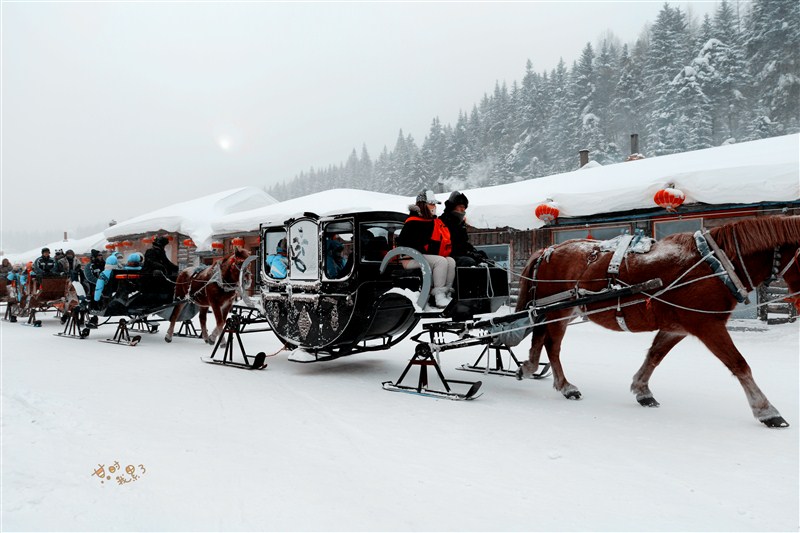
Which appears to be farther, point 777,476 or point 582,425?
point 582,425

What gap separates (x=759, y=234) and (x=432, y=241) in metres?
3.42

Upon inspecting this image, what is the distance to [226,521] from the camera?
2.95 metres

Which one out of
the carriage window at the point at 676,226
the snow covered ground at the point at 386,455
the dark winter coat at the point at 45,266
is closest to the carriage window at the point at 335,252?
the snow covered ground at the point at 386,455

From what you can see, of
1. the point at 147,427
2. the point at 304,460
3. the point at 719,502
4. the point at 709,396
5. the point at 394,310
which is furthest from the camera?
the point at 394,310

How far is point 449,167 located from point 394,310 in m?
49.5

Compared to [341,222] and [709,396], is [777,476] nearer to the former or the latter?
[709,396]

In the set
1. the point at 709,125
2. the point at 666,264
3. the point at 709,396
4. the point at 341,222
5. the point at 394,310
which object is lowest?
the point at 709,396

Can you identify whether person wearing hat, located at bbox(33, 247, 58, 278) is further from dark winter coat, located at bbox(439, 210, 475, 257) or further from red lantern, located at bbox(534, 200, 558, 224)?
red lantern, located at bbox(534, 200, 558, 224)

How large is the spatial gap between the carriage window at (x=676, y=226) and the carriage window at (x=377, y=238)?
8563 millimetres

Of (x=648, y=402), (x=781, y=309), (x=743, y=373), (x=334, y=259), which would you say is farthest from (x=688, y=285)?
(x=781, y=309)

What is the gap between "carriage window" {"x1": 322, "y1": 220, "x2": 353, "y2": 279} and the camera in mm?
7186

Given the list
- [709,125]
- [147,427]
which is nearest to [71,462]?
[147,427]

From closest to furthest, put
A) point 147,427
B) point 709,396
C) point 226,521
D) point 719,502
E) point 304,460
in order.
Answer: point 226,521, point 719,502, point 304,460, point 147,427, point 709,396

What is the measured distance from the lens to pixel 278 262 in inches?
322
